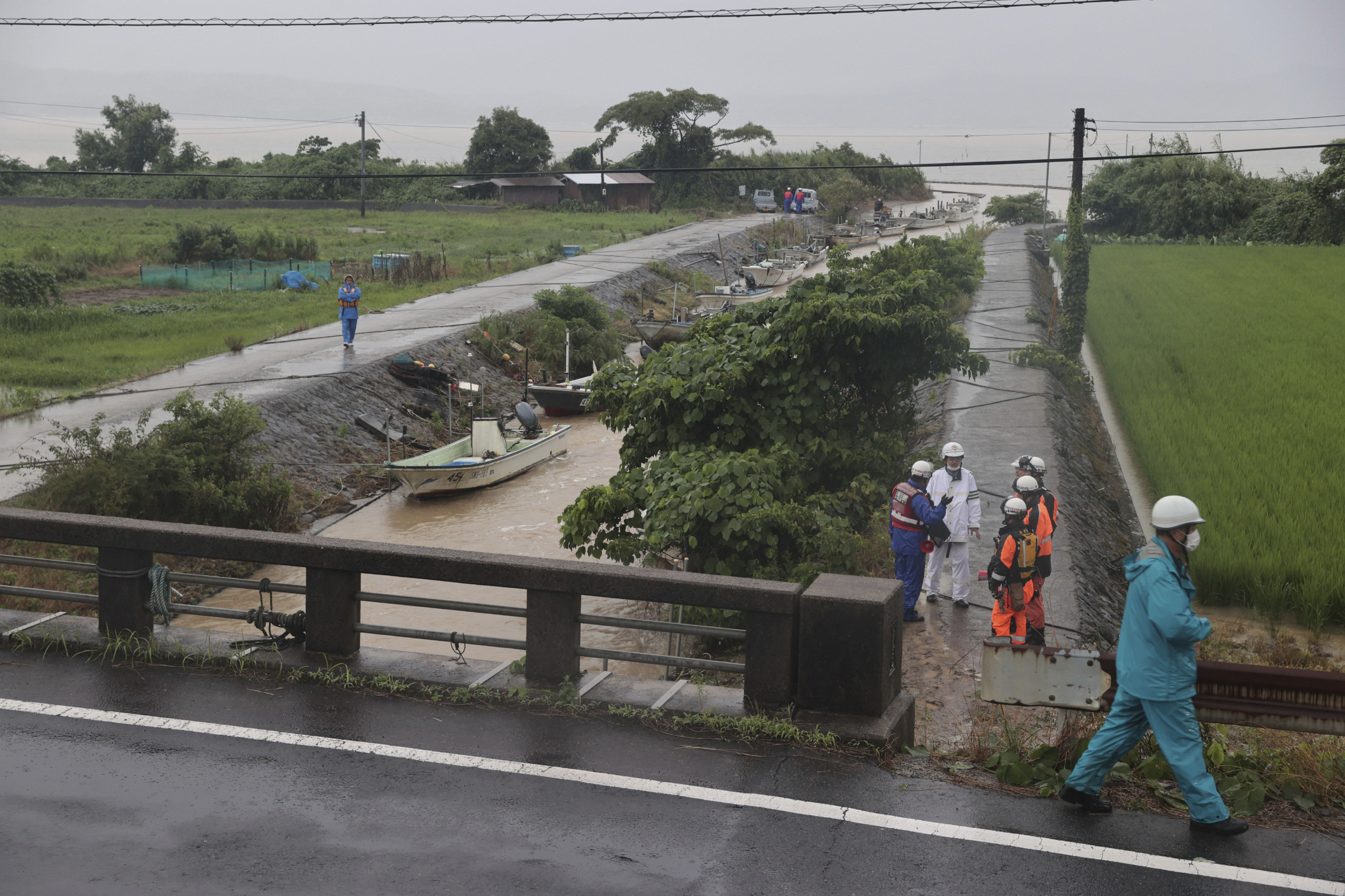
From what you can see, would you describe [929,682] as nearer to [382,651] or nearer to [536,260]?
[382,651]

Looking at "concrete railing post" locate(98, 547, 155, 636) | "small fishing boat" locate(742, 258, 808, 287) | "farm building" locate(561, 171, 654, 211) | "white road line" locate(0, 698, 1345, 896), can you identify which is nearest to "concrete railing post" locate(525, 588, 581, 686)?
"white road line" locate(0, 698, 1345, 896)

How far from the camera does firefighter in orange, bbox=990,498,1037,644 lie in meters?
9.85

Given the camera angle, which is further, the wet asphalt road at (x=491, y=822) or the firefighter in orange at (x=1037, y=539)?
the firefighter in orange at (x=1037, y=539)

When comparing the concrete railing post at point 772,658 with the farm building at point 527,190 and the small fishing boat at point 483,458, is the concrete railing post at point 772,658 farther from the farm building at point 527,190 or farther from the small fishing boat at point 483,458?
the farm building at point 527,190

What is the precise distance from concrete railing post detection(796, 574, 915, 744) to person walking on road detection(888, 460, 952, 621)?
4360 mm

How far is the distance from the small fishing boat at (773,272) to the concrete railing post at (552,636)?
44246 mm

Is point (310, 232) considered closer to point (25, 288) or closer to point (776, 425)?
point (25, 288)

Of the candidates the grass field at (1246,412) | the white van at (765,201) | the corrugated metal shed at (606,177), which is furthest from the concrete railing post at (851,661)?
the white van at (765,201)

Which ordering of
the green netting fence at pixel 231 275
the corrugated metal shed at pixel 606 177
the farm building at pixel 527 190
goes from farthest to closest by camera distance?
1. the corrugated metal shed at pixel 606 177
2. the farm building at pixel 527 190
3. the green netting fence at pixel 231 275

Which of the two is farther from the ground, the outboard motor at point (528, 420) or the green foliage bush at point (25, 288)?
the green foliage bush at point (25, 288)

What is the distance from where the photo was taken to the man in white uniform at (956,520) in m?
11.4

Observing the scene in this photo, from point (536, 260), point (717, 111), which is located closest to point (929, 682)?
point (536, 260)

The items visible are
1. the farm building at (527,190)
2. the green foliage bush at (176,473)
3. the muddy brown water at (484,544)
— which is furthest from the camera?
the farm building at (527,190)

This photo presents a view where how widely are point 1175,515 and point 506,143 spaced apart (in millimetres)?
86146
